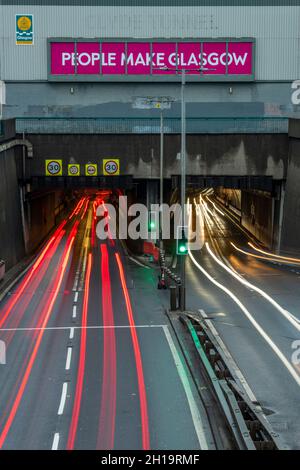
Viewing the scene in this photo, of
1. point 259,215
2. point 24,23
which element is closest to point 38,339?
point 24,23

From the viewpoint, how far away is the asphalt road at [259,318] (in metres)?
21.2

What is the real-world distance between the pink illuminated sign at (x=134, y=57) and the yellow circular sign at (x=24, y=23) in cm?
239

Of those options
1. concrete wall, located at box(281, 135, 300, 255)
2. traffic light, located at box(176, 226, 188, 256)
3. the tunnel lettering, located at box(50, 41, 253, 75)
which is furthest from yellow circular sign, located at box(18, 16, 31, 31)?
traffic light, located at box(176, 226, 188, 256)

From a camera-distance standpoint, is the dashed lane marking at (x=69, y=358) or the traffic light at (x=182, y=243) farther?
the traffic light at (x=182, y=243)

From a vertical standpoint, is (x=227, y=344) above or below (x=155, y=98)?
below

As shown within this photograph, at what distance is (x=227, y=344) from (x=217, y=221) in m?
55.0

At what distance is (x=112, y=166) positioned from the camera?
2101 inches

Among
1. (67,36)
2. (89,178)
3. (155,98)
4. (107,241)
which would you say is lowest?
(107,241)

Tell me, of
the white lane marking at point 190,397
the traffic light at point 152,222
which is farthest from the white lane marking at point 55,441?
the traffic light at point 152,222

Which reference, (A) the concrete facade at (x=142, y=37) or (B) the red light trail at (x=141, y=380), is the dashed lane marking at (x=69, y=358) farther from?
(A) the concrete facade at (x=142, y=37)

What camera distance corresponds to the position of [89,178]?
54125 millimetres

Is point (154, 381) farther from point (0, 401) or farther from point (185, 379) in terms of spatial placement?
point (0, 401)

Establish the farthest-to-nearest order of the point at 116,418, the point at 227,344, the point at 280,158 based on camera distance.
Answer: the point at 280,158, the point at 227,344, the point at 116,418
